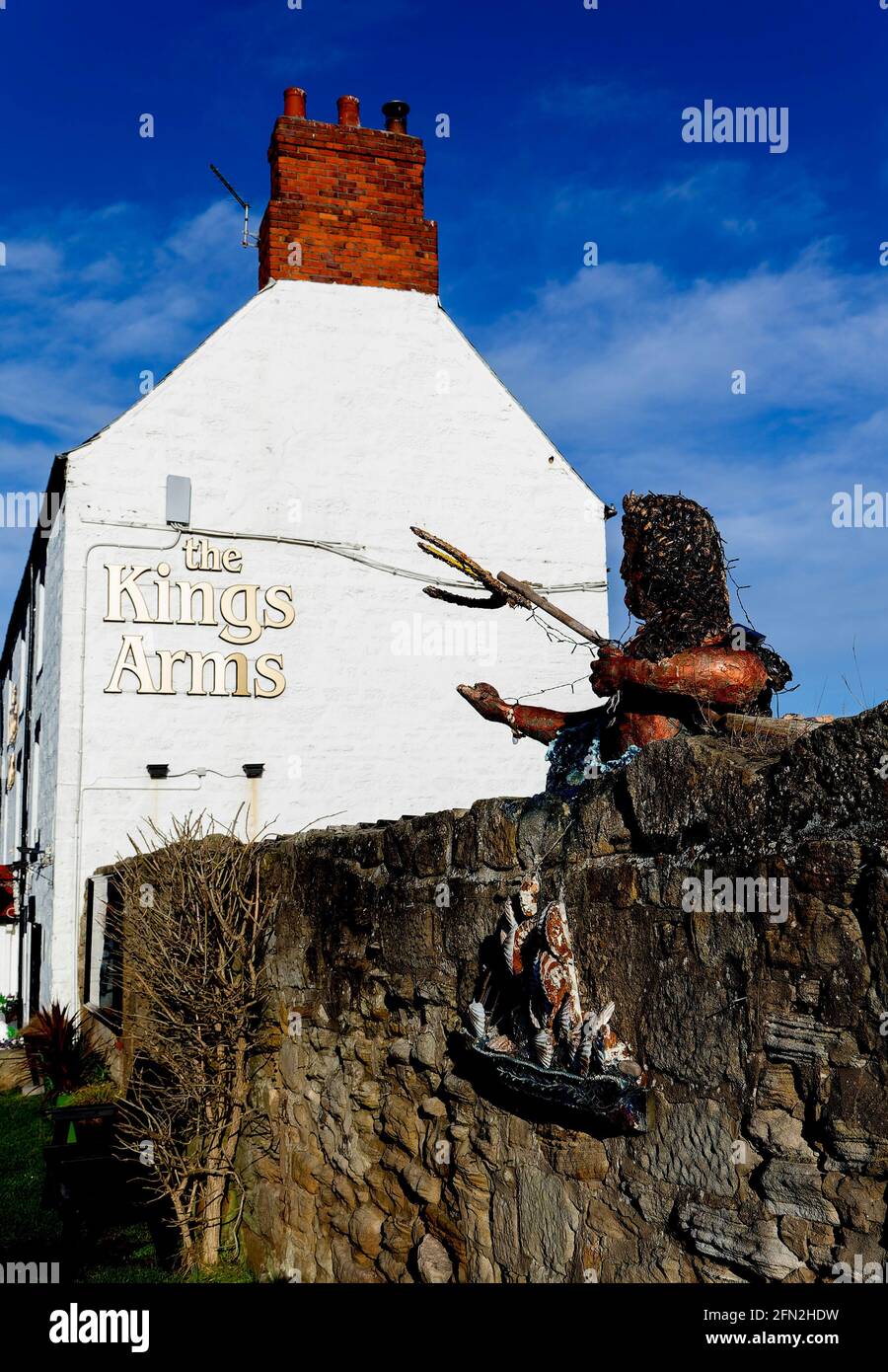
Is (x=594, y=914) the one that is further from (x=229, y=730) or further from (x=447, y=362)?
(x=447, y=362)

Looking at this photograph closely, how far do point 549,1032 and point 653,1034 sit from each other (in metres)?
0.37

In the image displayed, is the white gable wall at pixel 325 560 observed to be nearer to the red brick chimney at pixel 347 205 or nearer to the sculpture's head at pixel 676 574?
the red brick chimney at pixel 347 205

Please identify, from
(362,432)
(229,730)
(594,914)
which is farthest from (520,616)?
(594,914)

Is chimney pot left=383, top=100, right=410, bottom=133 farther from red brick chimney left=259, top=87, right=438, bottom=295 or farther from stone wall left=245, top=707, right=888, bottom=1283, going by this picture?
stone wall left=245, top=707, right=888, bottom=1283

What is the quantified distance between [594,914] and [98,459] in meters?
9.22

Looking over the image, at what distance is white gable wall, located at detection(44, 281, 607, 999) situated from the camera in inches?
425

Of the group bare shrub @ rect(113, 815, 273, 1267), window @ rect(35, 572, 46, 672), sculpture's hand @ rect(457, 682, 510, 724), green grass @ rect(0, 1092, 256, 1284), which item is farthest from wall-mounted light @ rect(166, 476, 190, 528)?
sculpture's hand @ rect(457, 682, 510, 724)

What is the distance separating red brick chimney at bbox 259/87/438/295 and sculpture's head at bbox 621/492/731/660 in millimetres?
9514

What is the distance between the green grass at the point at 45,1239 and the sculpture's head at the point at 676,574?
12.6ft

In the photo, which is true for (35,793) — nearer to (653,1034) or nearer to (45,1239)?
(45,1239)

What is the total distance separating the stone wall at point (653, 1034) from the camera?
2.44m

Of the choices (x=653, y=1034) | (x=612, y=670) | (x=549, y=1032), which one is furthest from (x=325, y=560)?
(x=653, y=1034)

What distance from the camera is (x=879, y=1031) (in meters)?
2.35

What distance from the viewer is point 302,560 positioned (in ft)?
38.4
